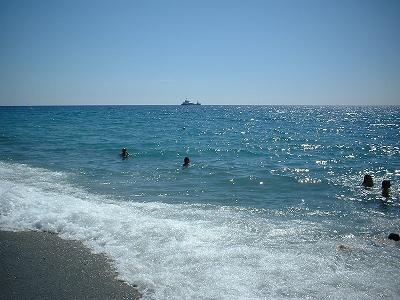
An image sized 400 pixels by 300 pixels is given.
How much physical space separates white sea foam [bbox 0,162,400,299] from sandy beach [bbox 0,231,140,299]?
1.09 ft

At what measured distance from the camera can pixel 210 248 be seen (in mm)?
7660

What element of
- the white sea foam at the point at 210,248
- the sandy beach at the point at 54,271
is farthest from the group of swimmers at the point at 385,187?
the sandy beach at the point at 54,271

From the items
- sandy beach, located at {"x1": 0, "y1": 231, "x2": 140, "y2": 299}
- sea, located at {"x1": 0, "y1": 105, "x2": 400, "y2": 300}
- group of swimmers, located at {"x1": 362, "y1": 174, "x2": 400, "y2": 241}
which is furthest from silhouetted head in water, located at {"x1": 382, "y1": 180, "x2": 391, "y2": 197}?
sandy beach, located at {"x1": 0, "y1": 231, "x2": 140, "y2": 299}

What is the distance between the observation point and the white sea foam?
5945 millimetres

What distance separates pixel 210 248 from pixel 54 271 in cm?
358

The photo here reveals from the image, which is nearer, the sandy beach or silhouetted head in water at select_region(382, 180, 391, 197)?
the sandy beach

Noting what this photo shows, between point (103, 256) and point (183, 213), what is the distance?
4100mm

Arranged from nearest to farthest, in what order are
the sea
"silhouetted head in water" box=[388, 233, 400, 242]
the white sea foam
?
the white sea foam → the sea → "silhouetted head in water" box=[388, 233, 400, 242]

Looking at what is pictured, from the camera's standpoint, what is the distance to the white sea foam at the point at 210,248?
5945 mm

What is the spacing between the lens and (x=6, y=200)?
34.6 ft

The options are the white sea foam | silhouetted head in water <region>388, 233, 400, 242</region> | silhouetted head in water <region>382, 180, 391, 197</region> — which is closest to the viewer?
the white sea foam

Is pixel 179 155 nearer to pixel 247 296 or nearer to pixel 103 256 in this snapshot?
pixel 103 256

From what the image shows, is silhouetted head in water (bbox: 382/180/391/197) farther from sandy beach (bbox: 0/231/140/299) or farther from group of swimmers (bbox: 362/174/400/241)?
sandy beach (bbox: 0/231/140/299)

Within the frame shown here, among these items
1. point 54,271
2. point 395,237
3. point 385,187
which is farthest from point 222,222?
point 385,187
